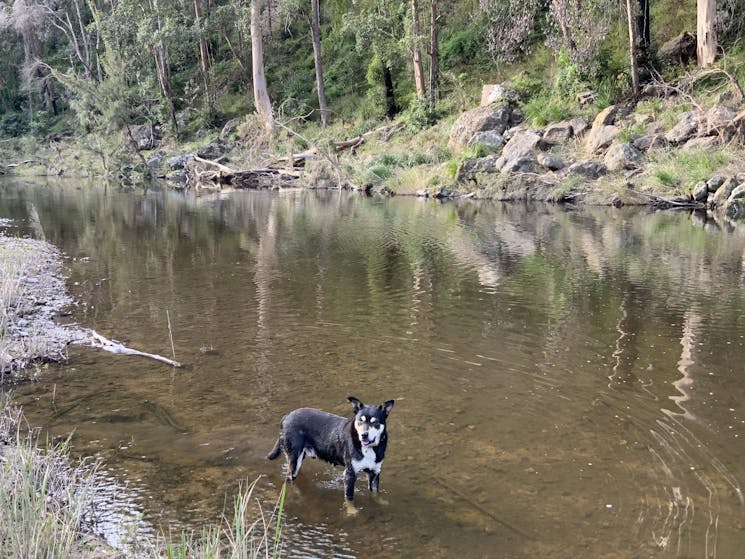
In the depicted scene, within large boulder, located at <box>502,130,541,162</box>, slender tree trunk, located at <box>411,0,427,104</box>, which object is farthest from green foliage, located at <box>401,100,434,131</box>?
large boulder, located at <box>502,130,541,162</box>

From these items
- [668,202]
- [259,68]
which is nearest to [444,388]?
[668,202]

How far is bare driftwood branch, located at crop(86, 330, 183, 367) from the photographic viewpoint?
8.54 meters

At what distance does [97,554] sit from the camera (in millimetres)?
4188

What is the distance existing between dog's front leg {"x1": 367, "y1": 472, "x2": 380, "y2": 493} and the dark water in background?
11 centimetres

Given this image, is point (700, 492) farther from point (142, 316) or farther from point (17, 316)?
point (17, 316)

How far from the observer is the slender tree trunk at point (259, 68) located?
40.5 metres

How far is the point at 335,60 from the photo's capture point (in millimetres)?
50875

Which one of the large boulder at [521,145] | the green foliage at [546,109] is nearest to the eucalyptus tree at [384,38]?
the green foliage at [546,109]

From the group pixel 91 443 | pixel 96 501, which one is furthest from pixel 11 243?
pixel 96 501

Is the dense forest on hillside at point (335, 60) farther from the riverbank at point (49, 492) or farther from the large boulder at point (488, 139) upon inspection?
the riverbank at point (49, 492)

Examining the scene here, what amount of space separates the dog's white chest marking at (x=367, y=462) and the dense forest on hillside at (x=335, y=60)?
2690 centimetres

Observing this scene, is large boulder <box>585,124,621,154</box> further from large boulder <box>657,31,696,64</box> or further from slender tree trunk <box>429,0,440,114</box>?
slender tree trunk <box>429,0,440,114</box>

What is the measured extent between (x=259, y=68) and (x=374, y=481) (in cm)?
4071

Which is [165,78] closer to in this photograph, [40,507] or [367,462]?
[367,462]
